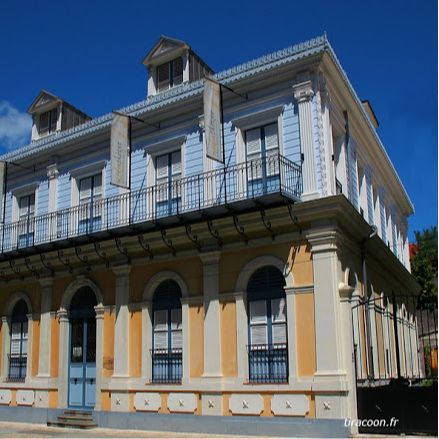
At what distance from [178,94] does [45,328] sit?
8.01m

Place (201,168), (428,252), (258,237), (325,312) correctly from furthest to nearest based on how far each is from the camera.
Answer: (428,252)
(201,168)
(258,237)
(325,312)

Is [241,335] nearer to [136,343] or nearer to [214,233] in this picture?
[214,233]

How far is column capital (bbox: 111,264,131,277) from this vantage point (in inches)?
663

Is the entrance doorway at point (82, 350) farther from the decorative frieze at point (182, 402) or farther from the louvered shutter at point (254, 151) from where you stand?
the louvered shutter at point (254, 151)

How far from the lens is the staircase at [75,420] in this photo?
16.3m

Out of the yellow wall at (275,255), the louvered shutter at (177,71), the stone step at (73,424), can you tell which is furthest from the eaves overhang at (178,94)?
the stone step at (73,424)

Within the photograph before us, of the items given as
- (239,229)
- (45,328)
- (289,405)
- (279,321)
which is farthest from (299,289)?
(45,328)

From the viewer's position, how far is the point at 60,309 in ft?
59.5

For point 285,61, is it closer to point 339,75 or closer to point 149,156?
point 339,75

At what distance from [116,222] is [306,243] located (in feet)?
19.8

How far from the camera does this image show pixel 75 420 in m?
16.5

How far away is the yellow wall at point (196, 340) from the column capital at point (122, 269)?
244cm

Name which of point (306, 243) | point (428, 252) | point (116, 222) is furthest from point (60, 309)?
point (428, 252)

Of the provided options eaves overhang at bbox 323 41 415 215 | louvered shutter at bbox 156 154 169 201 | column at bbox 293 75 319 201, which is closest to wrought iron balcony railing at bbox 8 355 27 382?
louvered shutter at bbox 156 154 169 201
